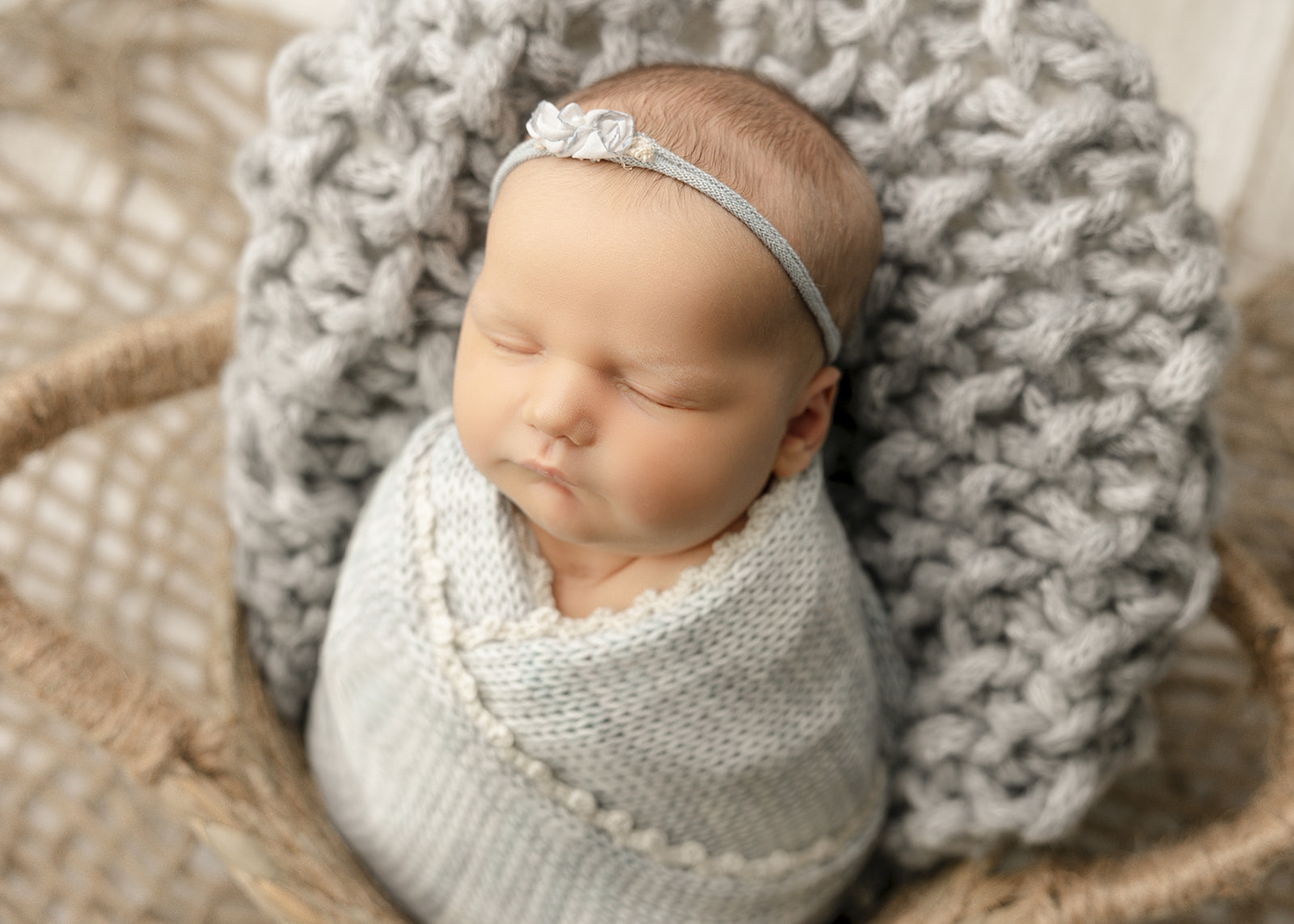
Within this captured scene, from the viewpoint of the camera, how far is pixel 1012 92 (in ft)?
2.71

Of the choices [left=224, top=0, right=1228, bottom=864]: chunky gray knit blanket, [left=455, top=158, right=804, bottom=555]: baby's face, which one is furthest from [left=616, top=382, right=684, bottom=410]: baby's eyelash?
[left=224, top=0, right=1228, bottom=864]: chunky gray knit blanket

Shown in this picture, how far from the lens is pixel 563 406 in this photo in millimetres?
702

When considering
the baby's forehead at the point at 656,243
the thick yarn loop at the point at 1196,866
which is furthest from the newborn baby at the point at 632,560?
the thick yarn loop at the point at 1196,866

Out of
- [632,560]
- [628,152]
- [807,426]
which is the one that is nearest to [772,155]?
[628,152]

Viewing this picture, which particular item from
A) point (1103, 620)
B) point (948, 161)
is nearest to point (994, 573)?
point (1103, 620)

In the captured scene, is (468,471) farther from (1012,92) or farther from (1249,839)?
(1249,839)

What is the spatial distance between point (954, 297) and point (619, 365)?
1.04 ft

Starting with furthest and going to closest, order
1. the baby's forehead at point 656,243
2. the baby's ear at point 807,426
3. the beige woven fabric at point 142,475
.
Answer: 1. the beige woven fabric at point 142,475
2. the baby's ear at point 807,426
3. the baby's forehead at point 656,243

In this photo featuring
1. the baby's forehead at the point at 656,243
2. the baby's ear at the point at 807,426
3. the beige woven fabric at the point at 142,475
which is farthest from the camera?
the beige woven fabric at the point at 142,475

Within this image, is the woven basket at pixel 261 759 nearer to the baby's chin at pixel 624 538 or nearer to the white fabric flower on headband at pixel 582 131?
the baby's chin at pixel 624 538

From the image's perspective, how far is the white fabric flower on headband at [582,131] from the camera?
2.26 feet

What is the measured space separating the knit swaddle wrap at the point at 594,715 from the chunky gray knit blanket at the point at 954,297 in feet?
0.33

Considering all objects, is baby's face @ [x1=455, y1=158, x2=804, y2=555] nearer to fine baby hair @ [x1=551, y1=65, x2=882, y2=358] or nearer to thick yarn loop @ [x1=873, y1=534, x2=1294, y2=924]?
fine baby hair @ [x1=551, y1=65, x2=882, y2=358]

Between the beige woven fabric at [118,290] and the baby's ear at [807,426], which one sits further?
the beige woven fabric at [118,290]
